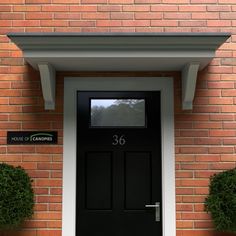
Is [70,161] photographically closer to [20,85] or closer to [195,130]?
[20,85]

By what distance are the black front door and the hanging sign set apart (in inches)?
12.8


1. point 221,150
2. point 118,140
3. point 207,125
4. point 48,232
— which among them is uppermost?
point 207,125

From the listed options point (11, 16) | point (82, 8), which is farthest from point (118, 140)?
point (11, 16)

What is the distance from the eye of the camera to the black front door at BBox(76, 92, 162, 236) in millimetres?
4664

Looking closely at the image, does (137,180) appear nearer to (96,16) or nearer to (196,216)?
(196,216)

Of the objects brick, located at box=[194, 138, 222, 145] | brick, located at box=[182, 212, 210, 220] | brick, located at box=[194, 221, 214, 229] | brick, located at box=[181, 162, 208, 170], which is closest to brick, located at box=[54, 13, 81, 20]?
brick, located at box=[194, 138, 222, 145]

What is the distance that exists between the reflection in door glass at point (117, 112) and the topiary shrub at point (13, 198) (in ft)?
3.52

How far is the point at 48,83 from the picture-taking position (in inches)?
177

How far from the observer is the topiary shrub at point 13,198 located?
4051 mm

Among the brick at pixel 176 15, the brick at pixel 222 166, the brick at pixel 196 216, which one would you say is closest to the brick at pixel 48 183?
the brick at pixel 196 216

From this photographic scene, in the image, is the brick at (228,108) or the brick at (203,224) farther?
the brick at (228,108)

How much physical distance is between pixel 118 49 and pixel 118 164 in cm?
133

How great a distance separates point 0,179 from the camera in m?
4.07

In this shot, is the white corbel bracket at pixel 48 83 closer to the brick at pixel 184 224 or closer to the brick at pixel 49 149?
the brick at pixel 49 149
